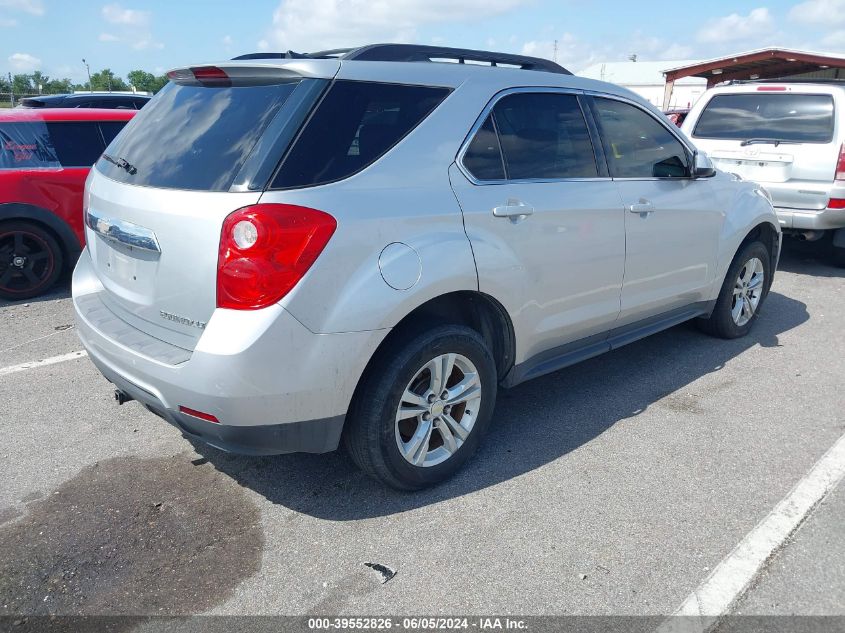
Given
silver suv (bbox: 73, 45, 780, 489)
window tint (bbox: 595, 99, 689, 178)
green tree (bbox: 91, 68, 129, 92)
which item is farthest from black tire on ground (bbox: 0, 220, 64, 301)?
green tree (bbox: 91, 68, 129, 92)

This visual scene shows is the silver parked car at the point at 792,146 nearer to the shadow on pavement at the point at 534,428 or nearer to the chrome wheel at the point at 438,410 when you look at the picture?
the shadow on pavement at the point at 534,428

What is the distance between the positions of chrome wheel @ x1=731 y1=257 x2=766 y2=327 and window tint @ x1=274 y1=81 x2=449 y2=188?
326 cm

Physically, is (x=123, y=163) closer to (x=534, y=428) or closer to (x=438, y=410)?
(x=438, y=410)

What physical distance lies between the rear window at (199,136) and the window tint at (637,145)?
6.48 ft

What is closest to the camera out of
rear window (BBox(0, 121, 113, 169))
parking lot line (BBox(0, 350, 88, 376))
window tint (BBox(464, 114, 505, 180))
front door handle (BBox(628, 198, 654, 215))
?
window tint (BBox(464, 114, 505, 180))

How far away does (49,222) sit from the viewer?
601cm

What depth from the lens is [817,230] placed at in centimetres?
696

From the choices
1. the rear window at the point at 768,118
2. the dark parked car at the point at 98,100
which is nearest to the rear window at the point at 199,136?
the rear window at the point at 768,118

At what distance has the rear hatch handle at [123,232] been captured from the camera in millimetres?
2650

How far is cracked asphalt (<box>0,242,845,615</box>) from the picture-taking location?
2.47 m

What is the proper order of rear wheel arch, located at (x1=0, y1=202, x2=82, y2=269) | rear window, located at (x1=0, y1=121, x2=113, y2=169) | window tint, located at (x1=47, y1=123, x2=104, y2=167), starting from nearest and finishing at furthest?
rear wheel arch, located at (x1=0, y1=202, x2=82, y2=269)
rear window, located at (x1=0, y1=121, x2=113, y2=169)
window tint, located at (x1=47, y1=123, x2=104, y2=167)

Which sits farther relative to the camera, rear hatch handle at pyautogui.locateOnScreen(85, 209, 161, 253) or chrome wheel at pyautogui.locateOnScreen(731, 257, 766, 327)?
chrome wheel at pyautogui.locateOnScreen(731, 257, 766, 327)

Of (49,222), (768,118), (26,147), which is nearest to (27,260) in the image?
(49,222)

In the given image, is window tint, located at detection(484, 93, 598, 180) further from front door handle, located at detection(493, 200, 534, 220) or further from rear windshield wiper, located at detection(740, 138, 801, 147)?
rear windshield wiper, located at detection(740, 138, 801, 147)
